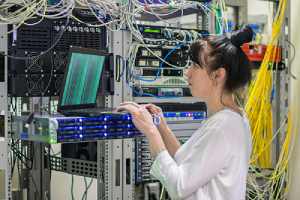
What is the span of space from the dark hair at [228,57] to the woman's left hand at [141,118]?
0.24m

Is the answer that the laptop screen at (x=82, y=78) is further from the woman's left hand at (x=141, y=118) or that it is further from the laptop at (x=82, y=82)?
the woman's left hand at (x=141, y=118)

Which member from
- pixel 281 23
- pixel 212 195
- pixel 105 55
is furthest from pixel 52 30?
pixel 281 23

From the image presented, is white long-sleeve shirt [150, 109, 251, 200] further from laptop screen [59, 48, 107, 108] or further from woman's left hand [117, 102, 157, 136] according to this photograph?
laptop screen [59, 48, 107, 108]

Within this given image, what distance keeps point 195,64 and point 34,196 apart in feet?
4.46

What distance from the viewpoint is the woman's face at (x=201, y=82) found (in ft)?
4.89

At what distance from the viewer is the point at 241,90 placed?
153cm

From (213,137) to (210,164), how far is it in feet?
0.27

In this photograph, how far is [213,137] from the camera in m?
1.39

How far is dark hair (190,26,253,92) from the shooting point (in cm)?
148

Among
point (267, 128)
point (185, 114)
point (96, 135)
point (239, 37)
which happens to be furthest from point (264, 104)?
point (96, 135)

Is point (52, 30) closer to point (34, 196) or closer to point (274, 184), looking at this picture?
point (34, 196)

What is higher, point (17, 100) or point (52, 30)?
point (52, 30)

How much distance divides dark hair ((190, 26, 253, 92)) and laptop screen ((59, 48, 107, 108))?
17.2 inches

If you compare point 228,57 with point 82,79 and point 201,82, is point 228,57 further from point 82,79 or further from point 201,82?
point 82,79
